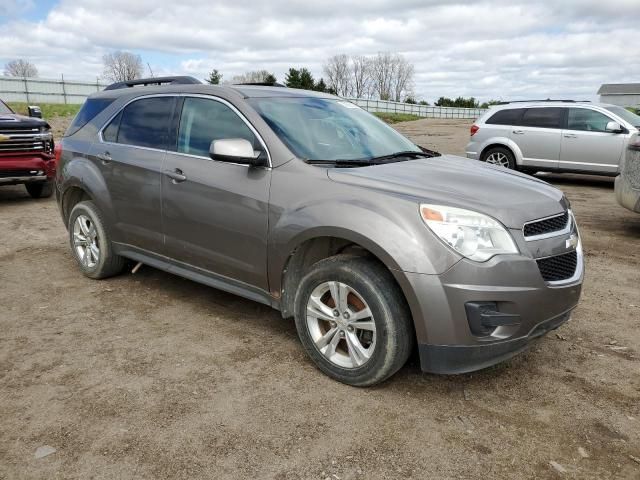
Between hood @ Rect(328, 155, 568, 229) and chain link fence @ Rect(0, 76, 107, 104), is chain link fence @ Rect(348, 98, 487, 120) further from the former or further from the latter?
hood @ Rect(328, 155, 568, 229)

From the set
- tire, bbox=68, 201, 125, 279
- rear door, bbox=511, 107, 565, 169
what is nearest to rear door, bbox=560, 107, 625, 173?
rear door, bbox=511, 107, 565, 169

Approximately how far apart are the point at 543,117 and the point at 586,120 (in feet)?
2.64

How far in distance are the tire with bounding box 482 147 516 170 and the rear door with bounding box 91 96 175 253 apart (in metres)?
8.76

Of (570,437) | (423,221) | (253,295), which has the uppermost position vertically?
(423,221)

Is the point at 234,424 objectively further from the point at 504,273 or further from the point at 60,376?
the point at 504,273

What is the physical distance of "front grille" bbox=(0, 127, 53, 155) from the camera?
882 centimetres

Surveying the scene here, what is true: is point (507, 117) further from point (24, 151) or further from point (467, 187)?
point (467, 187)

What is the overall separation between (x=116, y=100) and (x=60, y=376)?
2595 mm

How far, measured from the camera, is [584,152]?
35.8 feet

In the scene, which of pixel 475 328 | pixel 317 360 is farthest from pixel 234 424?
pixel 475 328

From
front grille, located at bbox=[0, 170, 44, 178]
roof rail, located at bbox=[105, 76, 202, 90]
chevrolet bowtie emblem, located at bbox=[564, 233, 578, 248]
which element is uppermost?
roof rail, located at bbox=[105, 76, 202, 90]

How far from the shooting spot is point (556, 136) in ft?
36.6

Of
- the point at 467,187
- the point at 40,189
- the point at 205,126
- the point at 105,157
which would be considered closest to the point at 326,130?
the point at 205,126

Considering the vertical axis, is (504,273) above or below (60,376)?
above
